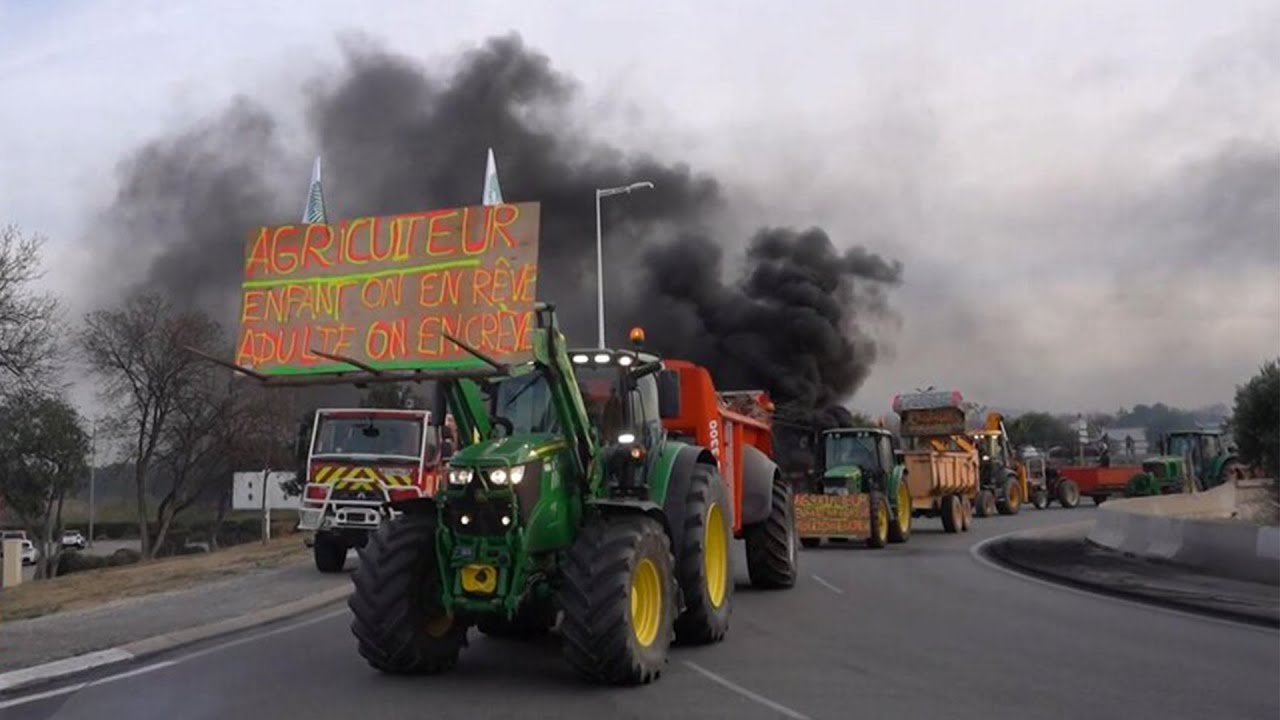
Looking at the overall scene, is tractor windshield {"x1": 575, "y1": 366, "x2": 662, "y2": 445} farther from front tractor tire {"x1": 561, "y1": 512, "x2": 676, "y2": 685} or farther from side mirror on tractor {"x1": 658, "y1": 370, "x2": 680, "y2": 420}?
front tractor tire {"x1": 561, "y1": 512, "x2": 676, "y2": 685}

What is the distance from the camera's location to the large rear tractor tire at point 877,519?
2233cm

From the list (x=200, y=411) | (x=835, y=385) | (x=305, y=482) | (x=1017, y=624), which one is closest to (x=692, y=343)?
(x=835, y=385)

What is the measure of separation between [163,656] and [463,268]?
15.2ft

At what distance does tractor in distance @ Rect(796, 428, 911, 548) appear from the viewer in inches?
878

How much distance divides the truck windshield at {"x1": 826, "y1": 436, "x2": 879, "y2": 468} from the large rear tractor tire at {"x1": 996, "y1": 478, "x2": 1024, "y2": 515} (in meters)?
14.3

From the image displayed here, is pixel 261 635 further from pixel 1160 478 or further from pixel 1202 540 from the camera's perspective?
pixel 1160 478

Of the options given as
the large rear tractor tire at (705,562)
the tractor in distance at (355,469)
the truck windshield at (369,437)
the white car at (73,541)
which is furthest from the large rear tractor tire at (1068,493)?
the white car at (73,541)

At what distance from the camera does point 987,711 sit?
737cm

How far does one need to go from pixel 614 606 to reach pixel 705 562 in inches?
96.0

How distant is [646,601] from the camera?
28.5 ft

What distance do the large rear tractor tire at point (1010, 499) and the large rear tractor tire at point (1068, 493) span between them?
482cm

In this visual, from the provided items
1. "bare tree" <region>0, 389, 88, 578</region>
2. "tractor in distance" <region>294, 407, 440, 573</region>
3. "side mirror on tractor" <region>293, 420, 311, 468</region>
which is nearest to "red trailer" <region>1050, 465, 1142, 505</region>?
"tractor in distance" <region>294, 407, 440, 573</region>

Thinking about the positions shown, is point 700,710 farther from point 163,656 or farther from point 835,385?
point 835,385

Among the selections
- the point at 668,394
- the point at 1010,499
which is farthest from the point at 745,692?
the point at 1010,499
